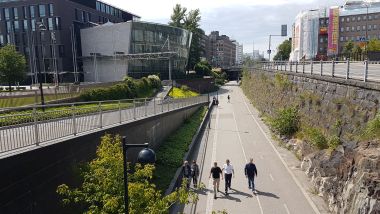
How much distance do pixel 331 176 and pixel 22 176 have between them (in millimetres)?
12077

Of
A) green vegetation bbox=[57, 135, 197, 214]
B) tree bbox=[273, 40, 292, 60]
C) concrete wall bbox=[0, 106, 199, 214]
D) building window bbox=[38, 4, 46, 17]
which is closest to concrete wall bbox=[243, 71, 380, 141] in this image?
green vegetation bbox=[57, 135, 197, 214]

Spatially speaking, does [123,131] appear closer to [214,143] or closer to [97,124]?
[97,124]

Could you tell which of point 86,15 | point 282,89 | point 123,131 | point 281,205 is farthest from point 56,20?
point 281,205

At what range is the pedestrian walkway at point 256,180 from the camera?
49.6 ft

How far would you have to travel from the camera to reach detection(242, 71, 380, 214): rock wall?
1149cm

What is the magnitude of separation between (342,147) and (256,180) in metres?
5.21

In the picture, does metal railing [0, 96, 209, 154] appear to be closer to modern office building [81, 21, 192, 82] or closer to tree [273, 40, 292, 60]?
modern office building [81, 21, 192, 82]

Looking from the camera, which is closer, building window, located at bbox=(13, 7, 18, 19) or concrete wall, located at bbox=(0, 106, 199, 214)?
concrete wall, located at bbox=(0, 106, 199, 214)

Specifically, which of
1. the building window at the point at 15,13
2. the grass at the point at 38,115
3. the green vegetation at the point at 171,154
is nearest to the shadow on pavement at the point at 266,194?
the green vegetation at the point at 171,154

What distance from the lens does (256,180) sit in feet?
61.5

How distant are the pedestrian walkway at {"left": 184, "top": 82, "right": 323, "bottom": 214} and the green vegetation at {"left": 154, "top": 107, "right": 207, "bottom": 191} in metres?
1.50

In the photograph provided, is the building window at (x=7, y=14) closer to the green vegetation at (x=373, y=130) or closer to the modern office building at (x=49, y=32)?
the modern office building at (x=49, y=32)

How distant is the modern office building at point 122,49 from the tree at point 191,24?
2637 cm

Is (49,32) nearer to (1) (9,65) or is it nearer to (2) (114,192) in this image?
(1) (9,65)
